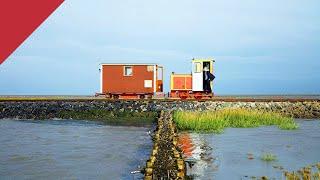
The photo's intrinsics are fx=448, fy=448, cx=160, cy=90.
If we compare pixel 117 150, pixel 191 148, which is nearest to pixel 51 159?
pixel 117 150

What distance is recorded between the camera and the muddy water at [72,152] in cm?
1323

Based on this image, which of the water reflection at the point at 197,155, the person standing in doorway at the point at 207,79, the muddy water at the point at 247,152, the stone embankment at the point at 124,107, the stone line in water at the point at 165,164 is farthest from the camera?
the person standing in doorway at the point at 207,79

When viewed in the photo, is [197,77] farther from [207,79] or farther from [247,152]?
[247,152]

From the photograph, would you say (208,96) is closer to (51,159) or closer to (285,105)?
(285,105)

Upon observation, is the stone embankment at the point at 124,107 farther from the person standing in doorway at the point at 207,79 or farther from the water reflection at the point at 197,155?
the water reflection at the point at 197,155

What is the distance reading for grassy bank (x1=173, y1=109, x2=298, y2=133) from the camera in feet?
82.7

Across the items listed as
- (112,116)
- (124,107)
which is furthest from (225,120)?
(124,107)

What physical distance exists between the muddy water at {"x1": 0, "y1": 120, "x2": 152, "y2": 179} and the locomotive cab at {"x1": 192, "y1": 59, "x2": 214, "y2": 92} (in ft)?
46.8

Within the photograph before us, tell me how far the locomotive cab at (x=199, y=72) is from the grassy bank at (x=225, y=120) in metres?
10.1

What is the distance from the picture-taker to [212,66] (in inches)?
1610

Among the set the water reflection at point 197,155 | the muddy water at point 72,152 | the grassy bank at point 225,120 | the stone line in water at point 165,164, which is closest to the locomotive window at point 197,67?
the grassy bank at point 225,120

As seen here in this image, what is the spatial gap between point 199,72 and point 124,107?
27.5 ft

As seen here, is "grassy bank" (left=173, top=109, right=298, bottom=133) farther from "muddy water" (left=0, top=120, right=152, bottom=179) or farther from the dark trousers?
the dark trousers

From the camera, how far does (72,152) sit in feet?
57.8
